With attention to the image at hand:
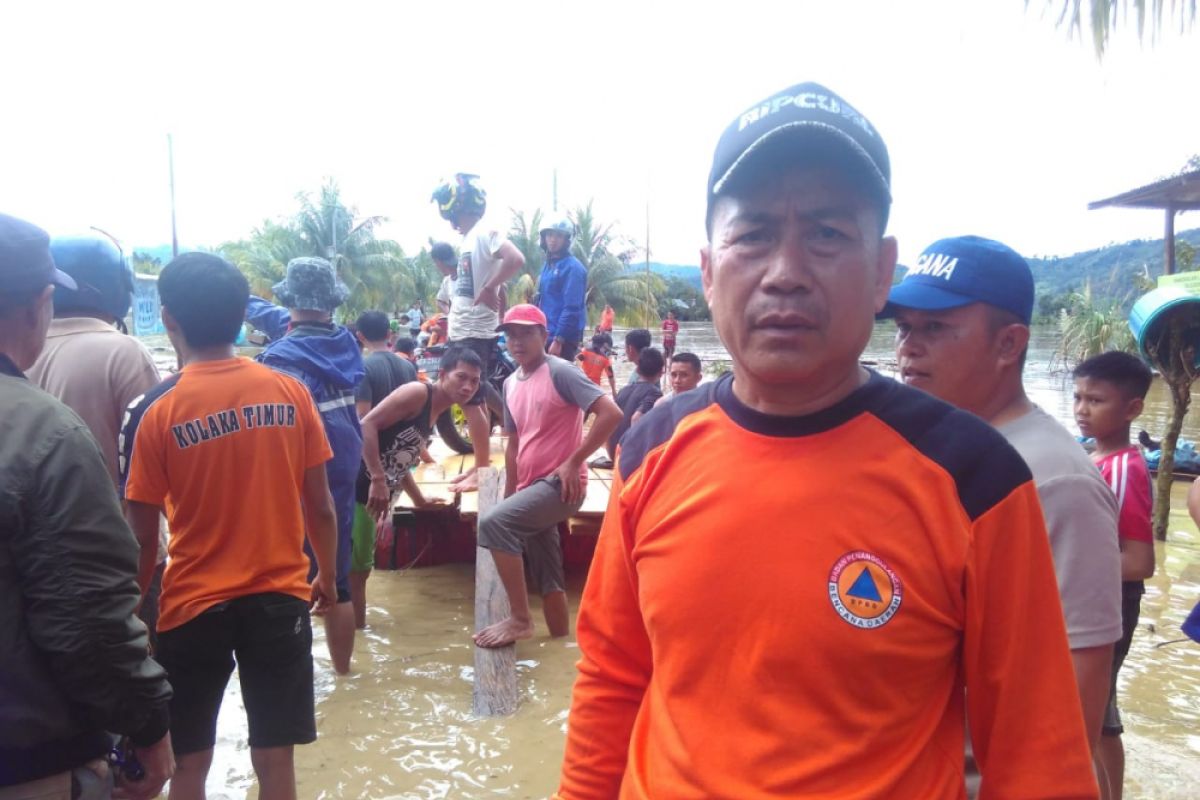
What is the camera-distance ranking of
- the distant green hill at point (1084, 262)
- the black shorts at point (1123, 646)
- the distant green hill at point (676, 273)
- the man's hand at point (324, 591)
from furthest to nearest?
the distant green hill at point (1084, 262)
the distant green hill at point (676, 273)
the man's hand at point (324, 591)
the black shorts at point (1123, 646)

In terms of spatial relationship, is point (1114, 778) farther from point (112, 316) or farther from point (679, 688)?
point (112, 316)

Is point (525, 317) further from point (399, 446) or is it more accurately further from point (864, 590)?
point (864, 590)

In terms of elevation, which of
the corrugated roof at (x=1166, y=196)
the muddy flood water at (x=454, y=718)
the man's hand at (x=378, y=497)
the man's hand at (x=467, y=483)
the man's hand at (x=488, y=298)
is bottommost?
the muddy flood water at (x=454, y=718)

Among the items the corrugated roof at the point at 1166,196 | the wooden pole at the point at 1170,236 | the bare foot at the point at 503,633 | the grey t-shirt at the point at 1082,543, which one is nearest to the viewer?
the grey t-shirt at the point at 1082,543

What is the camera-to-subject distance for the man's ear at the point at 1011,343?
6.73ft

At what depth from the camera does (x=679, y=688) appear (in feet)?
4.19

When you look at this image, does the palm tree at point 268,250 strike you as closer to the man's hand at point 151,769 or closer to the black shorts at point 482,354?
the black shorts at point 482,354

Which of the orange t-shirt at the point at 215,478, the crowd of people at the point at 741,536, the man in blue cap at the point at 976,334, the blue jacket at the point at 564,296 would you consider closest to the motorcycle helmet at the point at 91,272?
the crowd of people at the point at 741,536

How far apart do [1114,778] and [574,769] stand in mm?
2191

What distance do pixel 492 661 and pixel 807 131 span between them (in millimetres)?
3993

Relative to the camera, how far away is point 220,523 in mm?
2779

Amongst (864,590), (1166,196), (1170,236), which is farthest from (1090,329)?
(864,590)

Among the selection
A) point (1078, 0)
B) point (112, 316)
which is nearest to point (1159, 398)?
point (1078, 0)

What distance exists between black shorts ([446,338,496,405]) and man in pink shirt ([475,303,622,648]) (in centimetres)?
178
